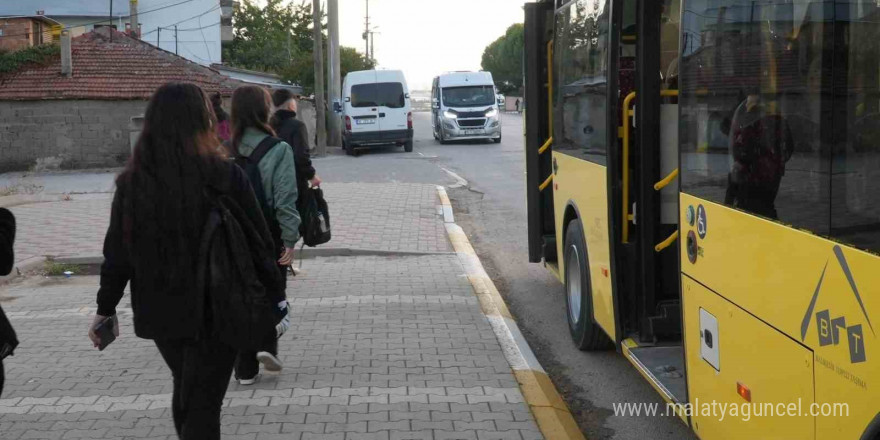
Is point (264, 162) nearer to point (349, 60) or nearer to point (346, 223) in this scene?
point (346, 223)

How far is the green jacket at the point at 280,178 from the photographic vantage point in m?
5.98

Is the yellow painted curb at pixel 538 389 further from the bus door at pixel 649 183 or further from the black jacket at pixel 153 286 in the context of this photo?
the black jacket at pixel 153 286

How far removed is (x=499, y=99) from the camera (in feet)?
116

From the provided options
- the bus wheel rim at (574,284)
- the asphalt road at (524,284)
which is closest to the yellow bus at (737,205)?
the bus wheel rim at (574,284)

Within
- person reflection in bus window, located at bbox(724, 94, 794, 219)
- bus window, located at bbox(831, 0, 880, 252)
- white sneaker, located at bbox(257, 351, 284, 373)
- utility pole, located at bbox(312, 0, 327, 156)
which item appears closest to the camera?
bus window, located at bbox(831, 0, 880, 252)

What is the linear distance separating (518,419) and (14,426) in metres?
2.77

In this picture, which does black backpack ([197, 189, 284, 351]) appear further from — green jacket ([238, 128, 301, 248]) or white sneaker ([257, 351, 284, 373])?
white sneaker ([257, 351, 284, 373])

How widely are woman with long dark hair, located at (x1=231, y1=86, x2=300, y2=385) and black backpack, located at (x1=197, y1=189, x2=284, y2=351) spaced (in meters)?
2.19

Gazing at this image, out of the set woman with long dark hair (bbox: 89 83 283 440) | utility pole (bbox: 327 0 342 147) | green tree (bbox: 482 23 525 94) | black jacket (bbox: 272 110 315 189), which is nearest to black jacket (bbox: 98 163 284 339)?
woman with long dark hair (bbox: 89 83 283 440)

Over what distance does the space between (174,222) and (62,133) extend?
86.1 ft

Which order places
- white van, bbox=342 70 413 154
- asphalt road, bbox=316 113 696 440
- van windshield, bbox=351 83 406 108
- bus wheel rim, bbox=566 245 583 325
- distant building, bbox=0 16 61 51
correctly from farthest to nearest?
distant building, bbox=0 16 61 51 → van windshield, bbox=351 83 406 108 → white van, bbox=342 70 413 154 → bus wheel rim, bbox=566 245 583 325 → asphalt road, bbox=316 113 696 440

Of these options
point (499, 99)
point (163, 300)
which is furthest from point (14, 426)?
point (499, 99)

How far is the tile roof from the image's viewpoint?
2808 centimetres

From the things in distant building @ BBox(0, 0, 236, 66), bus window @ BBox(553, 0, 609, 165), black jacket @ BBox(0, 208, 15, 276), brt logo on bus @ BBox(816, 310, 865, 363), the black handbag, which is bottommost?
the black handbag
